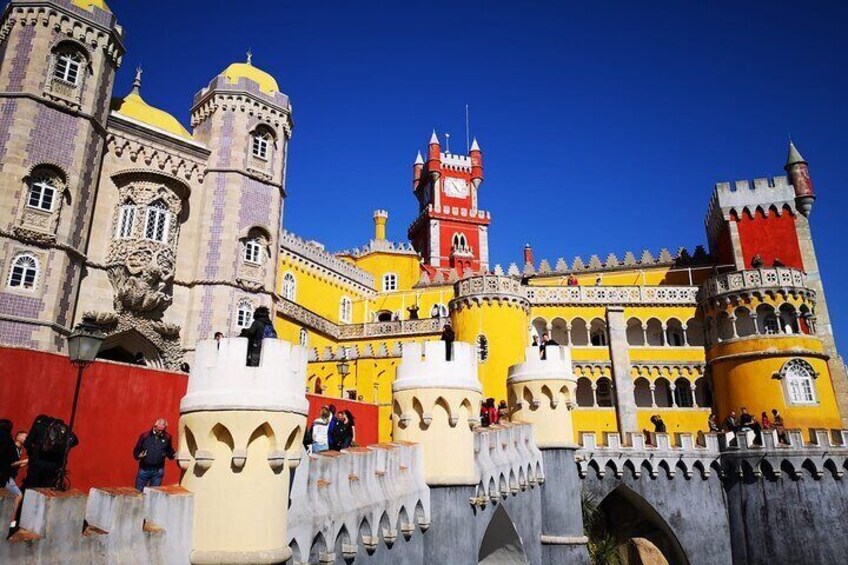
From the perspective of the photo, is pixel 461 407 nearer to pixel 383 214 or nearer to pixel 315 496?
pixel 315 496

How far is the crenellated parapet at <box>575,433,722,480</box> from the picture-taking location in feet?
78.3

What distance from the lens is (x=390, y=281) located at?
50.0 m

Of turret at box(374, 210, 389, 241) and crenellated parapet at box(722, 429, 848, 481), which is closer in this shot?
crenellated parapet at box(722, 429, 848, 481)

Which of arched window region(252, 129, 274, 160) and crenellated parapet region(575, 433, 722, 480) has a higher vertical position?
arched window region(252, 129, 274, 160)

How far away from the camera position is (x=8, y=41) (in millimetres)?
20672

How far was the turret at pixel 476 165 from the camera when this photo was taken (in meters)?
67.2

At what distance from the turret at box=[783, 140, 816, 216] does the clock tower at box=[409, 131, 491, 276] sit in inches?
1168

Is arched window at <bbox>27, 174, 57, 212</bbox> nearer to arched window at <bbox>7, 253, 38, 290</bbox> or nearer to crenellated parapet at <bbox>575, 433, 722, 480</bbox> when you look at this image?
arched window at <bbox>7, 253, 38, 290</bbox>

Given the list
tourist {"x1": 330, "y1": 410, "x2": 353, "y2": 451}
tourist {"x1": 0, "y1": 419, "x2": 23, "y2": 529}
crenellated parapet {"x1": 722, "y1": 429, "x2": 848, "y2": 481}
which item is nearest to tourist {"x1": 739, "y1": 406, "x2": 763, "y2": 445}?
crenellated parapet {"x1": 722, "y1": 429, "x2": 848, "y2": 481}

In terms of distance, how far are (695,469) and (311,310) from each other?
2463 centimetres

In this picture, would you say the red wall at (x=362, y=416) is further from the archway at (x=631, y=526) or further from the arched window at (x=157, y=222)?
the archway at (x=631, y=526)

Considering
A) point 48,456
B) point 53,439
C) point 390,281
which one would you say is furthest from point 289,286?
point 53,439

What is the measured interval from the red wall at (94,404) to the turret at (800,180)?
1412 inches

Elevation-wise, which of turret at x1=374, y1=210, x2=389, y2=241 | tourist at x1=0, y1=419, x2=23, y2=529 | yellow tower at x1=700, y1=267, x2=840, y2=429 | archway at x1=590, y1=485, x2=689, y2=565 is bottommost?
archway at x1=590, y1=485, x2=689, y2=565
